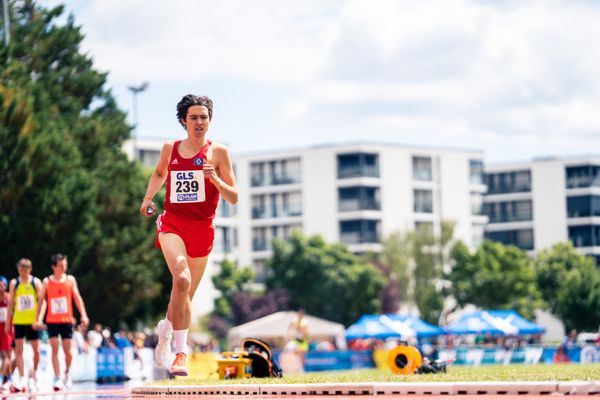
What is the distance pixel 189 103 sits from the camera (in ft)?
46.0

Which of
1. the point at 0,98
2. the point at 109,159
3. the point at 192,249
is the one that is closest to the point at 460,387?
the point at 192,249

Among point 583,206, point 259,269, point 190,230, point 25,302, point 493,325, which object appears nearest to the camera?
point 190,230

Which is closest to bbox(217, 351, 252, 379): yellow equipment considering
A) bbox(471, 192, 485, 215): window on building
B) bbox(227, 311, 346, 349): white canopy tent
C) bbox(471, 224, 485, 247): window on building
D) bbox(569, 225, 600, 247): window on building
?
bbox(227, 311, 346, 349): white canopy tent

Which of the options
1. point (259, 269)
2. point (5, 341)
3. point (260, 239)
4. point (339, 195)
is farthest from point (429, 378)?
point (260, 239)

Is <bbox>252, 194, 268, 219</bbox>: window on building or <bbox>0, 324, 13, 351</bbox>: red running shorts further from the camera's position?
<bbox>252, 194, 268, 219</bbox>: window on building

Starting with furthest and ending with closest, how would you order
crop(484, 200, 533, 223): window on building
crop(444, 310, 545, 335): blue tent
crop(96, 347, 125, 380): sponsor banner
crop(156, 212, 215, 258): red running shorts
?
crop(484, 200, 533, 223): window on building → crop(444, 310, 545, 335): blue tent → crop(96, 347, 125, 380): sponsor banner → crop(156, 212, 215, 258): red running shorts

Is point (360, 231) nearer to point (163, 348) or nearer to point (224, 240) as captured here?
point (224, 240)

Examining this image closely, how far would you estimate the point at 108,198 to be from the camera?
4972 cm

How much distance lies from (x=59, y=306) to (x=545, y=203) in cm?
12012

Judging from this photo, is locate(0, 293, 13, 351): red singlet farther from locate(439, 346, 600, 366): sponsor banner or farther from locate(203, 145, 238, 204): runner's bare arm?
locate(439, 346, 600, 366): sponsor banner

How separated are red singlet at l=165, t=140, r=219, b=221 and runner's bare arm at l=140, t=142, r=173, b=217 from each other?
86 millimetres

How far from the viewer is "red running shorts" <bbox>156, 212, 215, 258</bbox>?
1399cm

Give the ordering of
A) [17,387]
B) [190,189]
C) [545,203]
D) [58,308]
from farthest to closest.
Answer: [545,203]
[58,308]
[17,387]
[190,189]

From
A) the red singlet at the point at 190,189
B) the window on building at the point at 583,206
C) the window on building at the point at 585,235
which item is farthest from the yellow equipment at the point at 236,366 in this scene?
the window on building at the point at 583,206
